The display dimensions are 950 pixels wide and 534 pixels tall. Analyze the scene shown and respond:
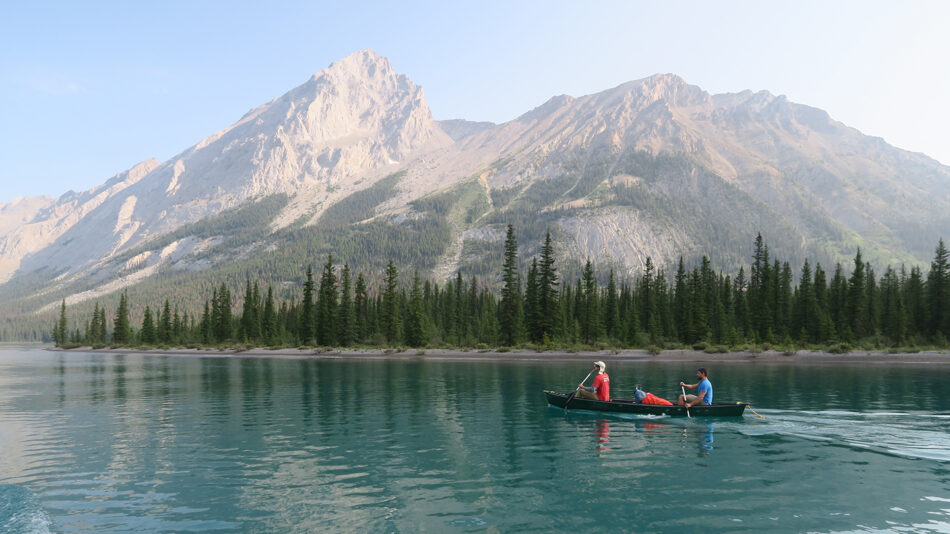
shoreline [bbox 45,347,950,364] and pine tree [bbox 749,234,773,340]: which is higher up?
pine tree [bbox 749,234,773,340]

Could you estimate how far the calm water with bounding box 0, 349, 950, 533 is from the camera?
16422mm

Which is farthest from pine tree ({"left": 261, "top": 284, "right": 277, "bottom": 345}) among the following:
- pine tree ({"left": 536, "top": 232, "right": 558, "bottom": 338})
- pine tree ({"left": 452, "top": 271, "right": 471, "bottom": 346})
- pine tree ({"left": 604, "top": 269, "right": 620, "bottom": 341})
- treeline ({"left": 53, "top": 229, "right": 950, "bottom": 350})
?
pine tree ({"left": 604, "top": 269, "right": 620, "bottom": 341})

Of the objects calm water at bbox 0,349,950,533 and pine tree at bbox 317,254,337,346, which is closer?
calm water at bbox 0,349,950,533

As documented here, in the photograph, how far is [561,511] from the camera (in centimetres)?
1698

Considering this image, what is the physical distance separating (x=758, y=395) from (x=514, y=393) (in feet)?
63.4

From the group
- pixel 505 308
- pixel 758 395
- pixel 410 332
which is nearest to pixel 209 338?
pixel 410 332

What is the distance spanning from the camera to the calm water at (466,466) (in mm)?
16422

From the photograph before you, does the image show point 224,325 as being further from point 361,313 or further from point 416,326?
point 416,326

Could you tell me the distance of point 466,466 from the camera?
2272 centimetres

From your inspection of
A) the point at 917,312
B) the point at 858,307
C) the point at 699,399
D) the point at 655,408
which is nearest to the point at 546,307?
the point at 858,307

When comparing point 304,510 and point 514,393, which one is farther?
point 514,393

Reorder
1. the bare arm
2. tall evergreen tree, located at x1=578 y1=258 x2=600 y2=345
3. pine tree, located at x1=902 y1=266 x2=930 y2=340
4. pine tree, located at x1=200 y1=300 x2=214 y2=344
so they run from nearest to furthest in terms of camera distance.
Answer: the bare arm → pine tree, located at x1=902 y1=266 x2=930 y2=340 → tall evergreen tree, located at x1=578 y1=258 x2=600 y2=345 → pine tree, located at x1=200 y1=300 x2=214 y2=344

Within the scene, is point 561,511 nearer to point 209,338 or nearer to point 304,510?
point 304,510

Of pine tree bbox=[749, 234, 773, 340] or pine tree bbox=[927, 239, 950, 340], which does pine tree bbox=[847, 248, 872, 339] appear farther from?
pine tree bbox=[749, 234, 773, 340]
